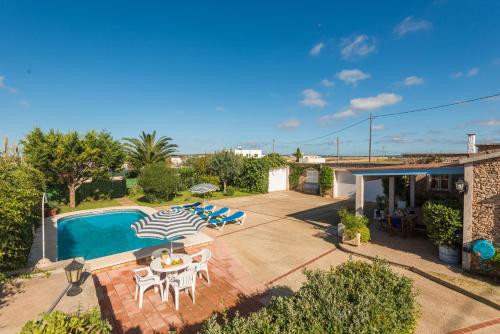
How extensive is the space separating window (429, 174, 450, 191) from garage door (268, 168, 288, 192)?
14993mm

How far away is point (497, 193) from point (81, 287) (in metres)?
11.7

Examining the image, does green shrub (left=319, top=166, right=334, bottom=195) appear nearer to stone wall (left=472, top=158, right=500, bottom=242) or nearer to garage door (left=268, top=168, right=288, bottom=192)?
garage door (left=268, top=168, right=288, bottom=192)

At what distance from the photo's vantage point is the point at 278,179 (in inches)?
1073

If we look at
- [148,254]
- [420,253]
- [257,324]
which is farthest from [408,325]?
[148,254]

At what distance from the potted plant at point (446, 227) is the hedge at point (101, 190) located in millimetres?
23670

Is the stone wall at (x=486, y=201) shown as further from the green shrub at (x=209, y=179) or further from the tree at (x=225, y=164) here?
the green shrub at (x=209, y=179)

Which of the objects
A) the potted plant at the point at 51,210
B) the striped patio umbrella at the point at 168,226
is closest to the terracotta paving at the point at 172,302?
the striped patio umbrella at the point at 168,226

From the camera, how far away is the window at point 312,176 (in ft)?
81.8

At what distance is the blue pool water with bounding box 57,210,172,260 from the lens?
1166cm

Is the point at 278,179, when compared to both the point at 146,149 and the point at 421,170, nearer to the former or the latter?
the point at 146,149

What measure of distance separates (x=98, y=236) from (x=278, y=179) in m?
18.1

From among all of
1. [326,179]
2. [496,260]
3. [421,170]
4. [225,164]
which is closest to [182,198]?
[225,164]

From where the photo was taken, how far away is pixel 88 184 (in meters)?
21.0

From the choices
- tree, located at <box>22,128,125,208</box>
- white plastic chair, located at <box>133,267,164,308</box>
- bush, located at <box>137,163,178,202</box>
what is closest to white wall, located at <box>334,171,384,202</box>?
bush, located at <box>137,163,178,202</box>
